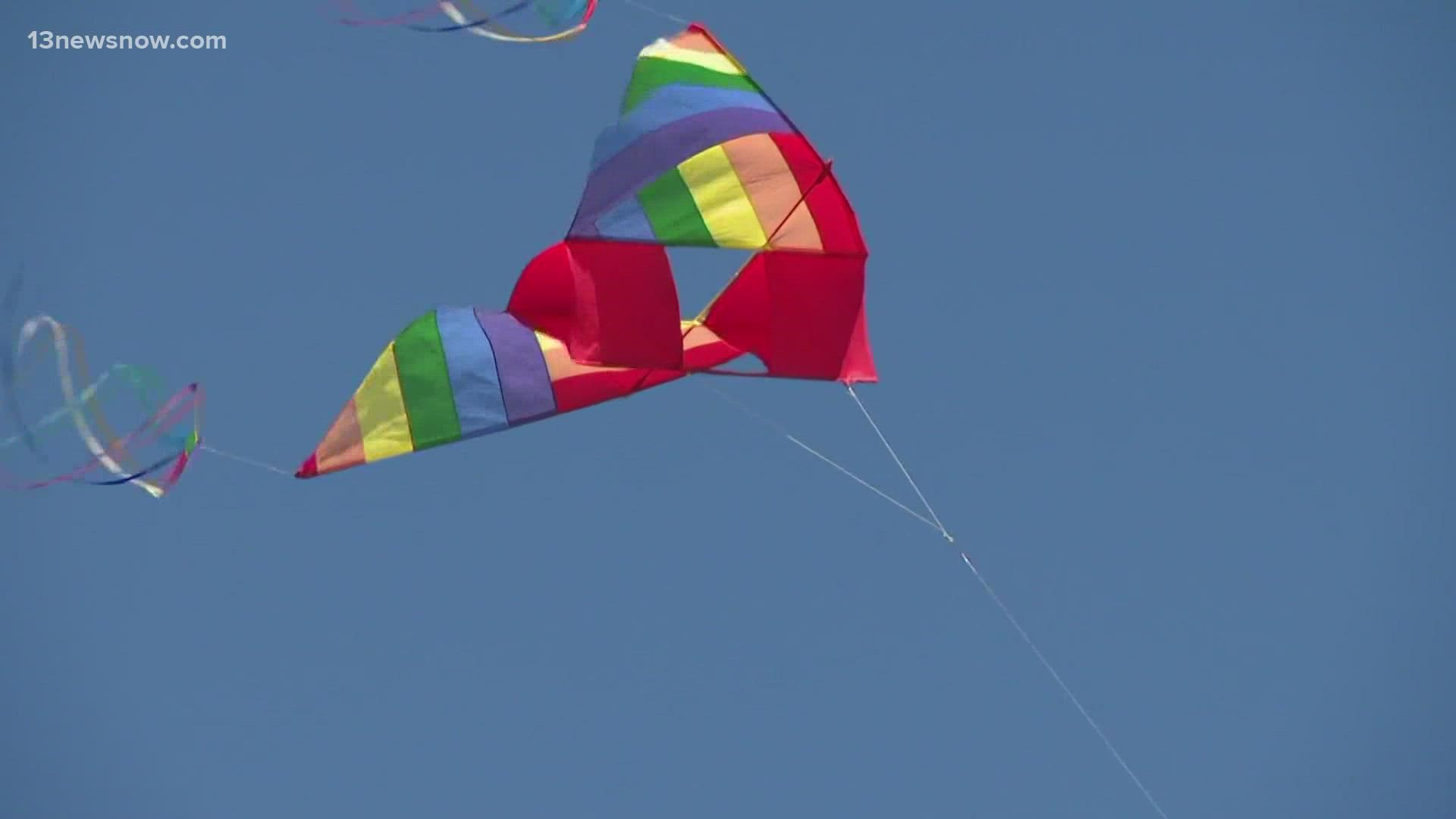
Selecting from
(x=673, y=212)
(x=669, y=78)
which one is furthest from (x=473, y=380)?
(x=669, y=78)

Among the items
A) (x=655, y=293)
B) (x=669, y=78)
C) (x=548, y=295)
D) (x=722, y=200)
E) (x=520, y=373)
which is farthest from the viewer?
(x=548, y=295)

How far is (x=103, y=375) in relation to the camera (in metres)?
23.8

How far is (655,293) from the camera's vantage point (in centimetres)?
2153

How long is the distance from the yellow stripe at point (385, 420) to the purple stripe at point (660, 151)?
2513 mm

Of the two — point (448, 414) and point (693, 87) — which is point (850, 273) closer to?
point (693, 87)

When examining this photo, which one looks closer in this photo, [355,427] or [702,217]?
[702,217]

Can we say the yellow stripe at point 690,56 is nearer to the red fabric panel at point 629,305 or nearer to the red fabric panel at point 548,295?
the red fabric panel at point 629,305

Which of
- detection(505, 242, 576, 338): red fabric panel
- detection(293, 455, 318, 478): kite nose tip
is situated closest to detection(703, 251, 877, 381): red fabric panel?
detection(505, 242, 576, 338): red fabric panel

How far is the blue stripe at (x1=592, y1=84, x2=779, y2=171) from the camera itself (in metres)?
21.4

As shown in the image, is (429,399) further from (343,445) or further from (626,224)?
(626,224)

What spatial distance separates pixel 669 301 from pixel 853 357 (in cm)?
156

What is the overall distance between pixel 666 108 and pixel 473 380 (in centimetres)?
284

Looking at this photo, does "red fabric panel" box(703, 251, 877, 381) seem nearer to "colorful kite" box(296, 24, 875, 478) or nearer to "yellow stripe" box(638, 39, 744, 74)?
"colorful kite" box(296, 24, 875, 478)

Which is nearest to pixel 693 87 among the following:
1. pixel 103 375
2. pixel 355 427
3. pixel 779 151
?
pixel 779 151
